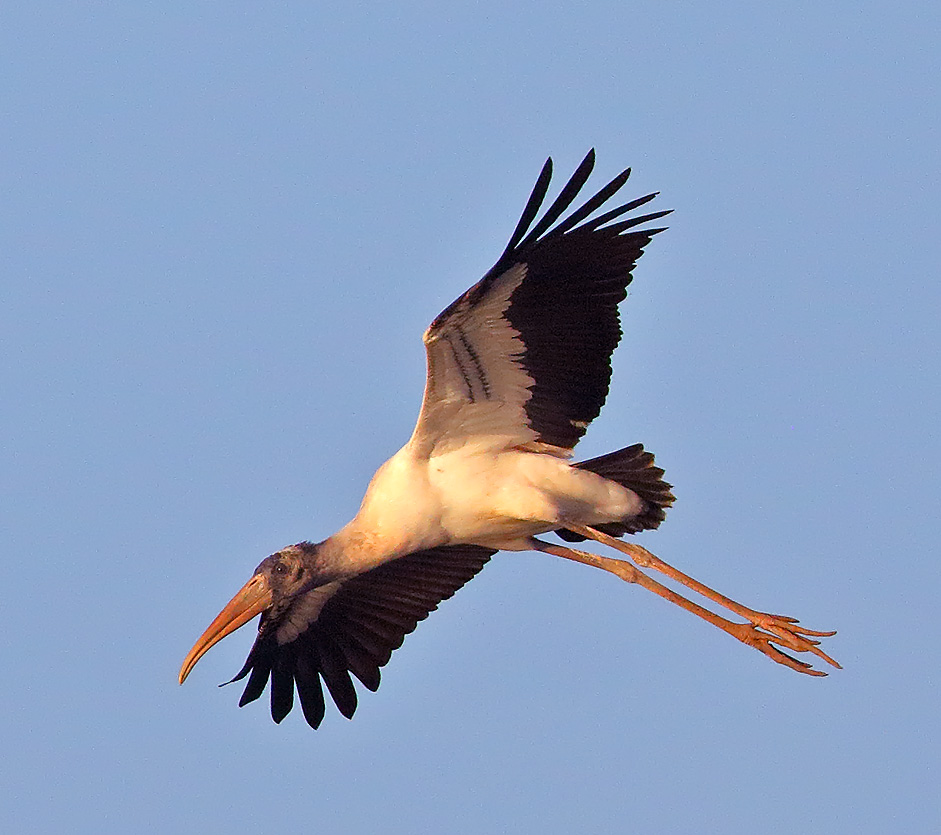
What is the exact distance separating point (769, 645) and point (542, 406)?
8.25ft

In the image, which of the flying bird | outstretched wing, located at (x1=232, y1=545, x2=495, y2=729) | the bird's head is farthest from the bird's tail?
the bird's head

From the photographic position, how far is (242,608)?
48.8 ft

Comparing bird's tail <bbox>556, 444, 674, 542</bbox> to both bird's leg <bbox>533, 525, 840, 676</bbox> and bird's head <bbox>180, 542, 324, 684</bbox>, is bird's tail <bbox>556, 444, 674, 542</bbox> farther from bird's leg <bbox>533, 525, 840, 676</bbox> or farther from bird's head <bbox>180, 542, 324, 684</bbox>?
bird's head <bbox>180, 542, 324, 684</bbox>

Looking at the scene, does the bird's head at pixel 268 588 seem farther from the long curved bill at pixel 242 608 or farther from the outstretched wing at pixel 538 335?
the outstretched wing at pixel 538 335

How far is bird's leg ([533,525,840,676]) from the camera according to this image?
1433 centimetres

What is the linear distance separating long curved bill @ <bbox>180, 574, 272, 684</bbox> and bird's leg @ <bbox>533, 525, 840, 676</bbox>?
2191mm

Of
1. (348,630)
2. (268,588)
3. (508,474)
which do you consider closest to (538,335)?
(508,474)

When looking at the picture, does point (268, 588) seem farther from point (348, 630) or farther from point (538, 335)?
point (538, 335)

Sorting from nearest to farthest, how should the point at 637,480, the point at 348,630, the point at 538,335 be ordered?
the point at 538,335 → the point at 637,480 → the point at 348,630

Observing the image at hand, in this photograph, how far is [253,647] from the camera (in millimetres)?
15805

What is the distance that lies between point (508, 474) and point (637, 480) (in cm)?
105

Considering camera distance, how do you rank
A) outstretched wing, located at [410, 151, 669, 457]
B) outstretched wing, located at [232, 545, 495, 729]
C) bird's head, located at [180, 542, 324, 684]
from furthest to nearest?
outstretched wing, located at [232, 545, 495, 729] < bird's head, located at [180, 542, 324, 684] < outstretched wing, located at [410, 151, 669, 457]

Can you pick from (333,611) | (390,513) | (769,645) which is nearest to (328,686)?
(333,611)

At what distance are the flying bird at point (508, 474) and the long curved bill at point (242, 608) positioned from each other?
0.04 feet
